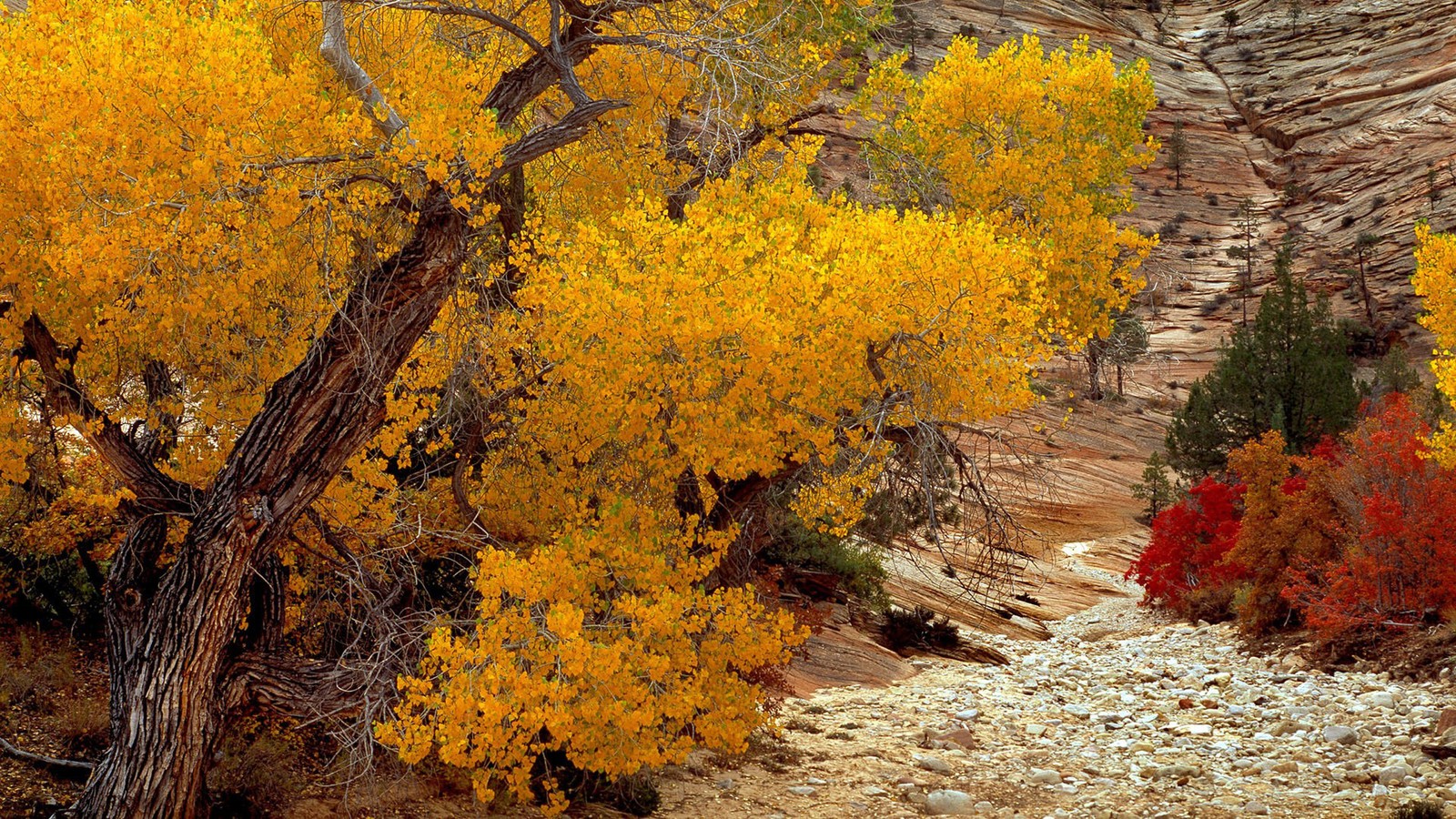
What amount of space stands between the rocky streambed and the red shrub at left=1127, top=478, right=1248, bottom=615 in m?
5.39

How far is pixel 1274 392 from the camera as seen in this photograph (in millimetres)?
28891

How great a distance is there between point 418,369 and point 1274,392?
26.9 meters

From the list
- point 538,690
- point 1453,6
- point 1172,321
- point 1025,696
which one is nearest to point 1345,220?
point 1172,321

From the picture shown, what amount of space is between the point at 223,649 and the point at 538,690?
2.19m

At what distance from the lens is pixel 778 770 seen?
9.40 m

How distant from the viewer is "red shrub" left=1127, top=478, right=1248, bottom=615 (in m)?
20.0

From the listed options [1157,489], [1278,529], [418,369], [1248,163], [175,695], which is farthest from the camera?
[1248,163]

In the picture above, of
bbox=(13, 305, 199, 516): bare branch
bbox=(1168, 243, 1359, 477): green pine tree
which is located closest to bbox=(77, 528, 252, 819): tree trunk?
bbox=(13, 305, 199, 516): bare branch

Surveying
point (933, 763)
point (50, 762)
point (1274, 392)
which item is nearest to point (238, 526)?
point (50, 762)

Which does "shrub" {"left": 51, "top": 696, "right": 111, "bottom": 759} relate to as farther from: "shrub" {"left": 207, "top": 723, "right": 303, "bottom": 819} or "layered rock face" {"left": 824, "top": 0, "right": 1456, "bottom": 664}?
"layered rock face" {"left": 824, "top": 0, "right": 1456, "bottom": 664}

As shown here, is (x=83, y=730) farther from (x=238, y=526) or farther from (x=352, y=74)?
(x=352, y=74)

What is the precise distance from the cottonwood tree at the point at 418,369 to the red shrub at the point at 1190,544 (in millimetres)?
14128

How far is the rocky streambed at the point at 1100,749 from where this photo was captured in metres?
8.64

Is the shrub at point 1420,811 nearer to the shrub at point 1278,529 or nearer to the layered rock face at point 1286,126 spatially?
the shrub at point 1278,529
